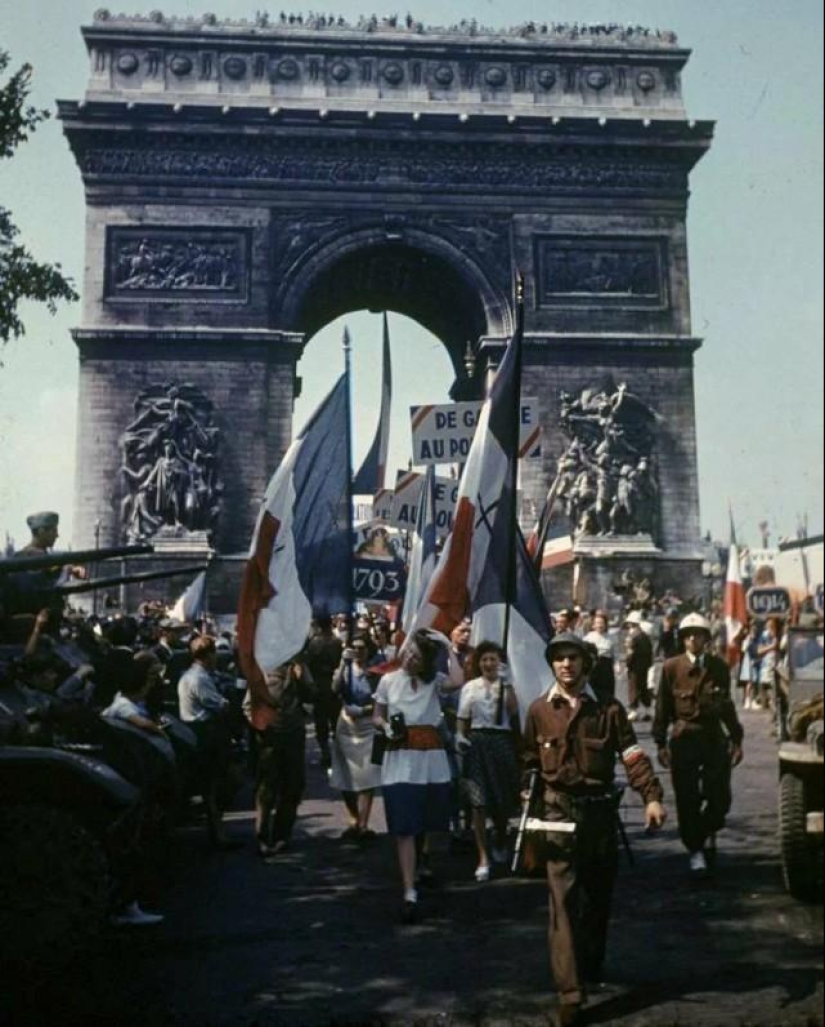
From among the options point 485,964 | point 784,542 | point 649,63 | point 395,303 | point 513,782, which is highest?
point 649,63

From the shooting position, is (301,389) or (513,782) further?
(301,389)

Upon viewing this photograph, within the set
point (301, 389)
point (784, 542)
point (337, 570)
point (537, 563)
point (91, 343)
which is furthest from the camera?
point (301, 389)

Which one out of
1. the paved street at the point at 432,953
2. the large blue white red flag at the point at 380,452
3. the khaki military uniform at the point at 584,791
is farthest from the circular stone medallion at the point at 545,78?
the khaki military uniform at the point at 584,791

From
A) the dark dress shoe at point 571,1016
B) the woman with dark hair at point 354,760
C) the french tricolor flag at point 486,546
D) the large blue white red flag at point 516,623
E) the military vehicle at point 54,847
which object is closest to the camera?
the dark dress shoe at point 571,1016

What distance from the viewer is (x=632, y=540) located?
96.9ft

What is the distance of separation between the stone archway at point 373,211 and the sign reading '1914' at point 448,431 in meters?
17.4

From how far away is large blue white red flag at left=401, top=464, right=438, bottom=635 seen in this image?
10875mm

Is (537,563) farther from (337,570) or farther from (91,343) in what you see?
(91,343)

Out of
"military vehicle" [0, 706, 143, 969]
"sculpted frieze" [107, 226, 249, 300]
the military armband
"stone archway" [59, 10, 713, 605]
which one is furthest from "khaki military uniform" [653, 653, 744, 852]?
"sculpted frieze" [107, 226, 249, 300]

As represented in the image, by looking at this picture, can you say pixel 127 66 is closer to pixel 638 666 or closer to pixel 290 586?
pixel 638 666

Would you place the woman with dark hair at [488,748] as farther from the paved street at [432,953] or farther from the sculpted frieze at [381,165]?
the sculpted frieze at [381,165]

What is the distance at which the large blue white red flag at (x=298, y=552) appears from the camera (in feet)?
28.5

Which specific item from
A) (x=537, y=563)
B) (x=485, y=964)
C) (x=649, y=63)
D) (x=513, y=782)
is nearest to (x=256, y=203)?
(x=649, y=63)

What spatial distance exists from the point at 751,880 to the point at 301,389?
92.2 feet
